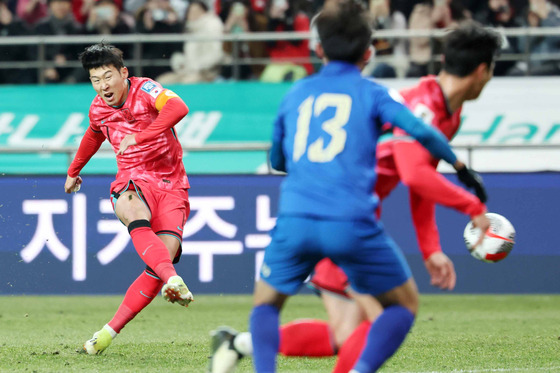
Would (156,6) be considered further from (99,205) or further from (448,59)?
(448,59)

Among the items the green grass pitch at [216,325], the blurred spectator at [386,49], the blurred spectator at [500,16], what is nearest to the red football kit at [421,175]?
the green grass pitch at [216,325]

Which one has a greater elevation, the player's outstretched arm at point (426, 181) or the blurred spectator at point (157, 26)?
the player's outstretched arm at point (426, 181)

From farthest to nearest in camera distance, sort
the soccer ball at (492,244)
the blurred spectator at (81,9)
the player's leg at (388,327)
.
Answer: the blurred spectator at (81,9), the soccer ball at (492,244), the player's leg at (388,327)

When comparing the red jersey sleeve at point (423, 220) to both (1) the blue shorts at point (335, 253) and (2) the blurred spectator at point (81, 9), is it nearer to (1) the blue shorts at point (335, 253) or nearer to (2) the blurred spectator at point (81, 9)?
(1) the blue shorts at point (335, 253)

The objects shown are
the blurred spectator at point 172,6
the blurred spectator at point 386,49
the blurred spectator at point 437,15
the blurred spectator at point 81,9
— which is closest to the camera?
the blurred spectator at point 386,49

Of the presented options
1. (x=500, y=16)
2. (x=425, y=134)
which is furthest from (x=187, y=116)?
(x=425, y=134)

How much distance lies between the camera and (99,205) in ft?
36.5

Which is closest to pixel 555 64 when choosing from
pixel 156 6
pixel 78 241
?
pixel 156 6

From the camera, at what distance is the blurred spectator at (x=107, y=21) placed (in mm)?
13852

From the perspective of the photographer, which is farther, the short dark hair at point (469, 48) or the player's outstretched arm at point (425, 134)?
the short dark hair at point (469, 48)

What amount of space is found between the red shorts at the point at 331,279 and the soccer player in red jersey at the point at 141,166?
2.14 metres

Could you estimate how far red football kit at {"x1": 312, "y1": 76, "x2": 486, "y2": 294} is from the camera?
4.50 meters

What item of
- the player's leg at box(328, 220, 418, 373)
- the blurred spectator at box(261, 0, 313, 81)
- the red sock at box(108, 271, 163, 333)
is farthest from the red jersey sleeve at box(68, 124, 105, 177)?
the blurred spectator at box(261, 0, 313, 81)

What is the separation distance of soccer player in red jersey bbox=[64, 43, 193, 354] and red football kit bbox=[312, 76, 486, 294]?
2.24 m
